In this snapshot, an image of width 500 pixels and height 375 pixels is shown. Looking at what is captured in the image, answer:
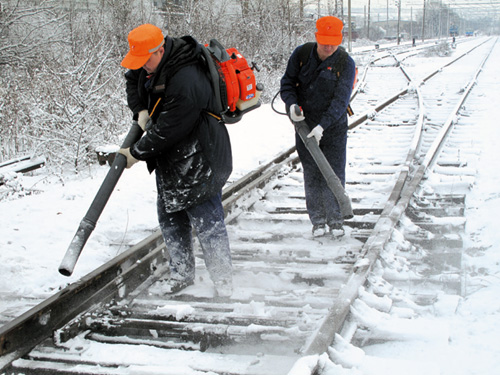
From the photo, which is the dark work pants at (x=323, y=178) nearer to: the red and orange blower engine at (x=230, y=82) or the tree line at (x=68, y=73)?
the red and orange blower engine at (x=230, y=82)

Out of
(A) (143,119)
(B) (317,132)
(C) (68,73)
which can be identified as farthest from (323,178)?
(C) (68,73)

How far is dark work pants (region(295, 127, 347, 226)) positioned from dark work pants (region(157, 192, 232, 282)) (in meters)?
1.38

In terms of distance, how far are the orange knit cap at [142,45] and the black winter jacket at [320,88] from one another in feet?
5.88

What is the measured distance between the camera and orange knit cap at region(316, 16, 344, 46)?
439cm

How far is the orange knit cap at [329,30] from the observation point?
4387 millimetres

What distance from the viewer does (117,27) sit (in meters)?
16.7

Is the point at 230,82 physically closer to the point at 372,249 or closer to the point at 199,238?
the point at 199,238

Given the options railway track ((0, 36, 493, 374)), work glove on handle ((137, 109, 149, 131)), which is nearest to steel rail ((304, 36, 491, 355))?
railway track ((0, 36, 493, 374))

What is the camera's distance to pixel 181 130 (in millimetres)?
3396

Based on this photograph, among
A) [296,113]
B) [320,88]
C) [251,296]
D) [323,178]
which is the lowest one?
[251,296]

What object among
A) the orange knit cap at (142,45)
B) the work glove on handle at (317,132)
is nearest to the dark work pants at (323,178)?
the work glove on handle at (317,132)

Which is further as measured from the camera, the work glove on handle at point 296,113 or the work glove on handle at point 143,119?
the work glove on handle at point 296,113

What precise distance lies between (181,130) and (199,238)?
911 mm

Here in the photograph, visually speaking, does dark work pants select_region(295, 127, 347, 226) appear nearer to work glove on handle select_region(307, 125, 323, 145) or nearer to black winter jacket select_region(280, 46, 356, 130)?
black winter jacket select_region(280, 46, 356, 130)
